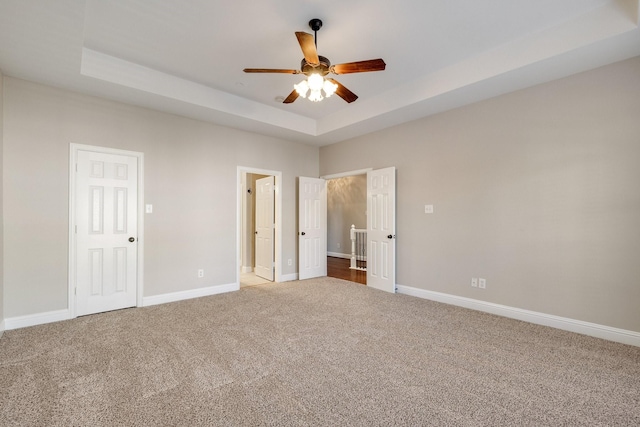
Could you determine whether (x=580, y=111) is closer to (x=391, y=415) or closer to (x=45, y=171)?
(x=391, y=415)

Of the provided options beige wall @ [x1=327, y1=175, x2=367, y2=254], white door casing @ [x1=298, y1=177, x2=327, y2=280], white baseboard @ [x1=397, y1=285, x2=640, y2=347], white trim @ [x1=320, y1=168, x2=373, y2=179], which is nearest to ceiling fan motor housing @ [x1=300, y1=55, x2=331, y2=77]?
white trim @ [x1=320, y1=168, x2=373, y2=179]

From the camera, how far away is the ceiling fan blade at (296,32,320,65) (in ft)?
7.22

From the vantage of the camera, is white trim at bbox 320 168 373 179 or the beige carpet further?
white trim at bbox 320 168 373 179

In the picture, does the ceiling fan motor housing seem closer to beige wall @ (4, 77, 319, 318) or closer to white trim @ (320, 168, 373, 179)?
beige wall @ (4, 77, 319, 318)

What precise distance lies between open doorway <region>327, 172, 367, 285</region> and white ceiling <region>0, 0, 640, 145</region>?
15.8 ft

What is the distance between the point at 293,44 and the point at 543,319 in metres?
4.26

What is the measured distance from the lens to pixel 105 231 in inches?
151

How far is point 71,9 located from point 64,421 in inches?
116

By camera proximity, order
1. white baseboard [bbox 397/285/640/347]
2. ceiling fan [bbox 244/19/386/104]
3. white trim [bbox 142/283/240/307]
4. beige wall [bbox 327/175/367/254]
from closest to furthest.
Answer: ceiling fan [bbox 244/19/386/104]
white baseboard [bbox 397/285/640/347]
white trim [bbox 142/283/240/307]
beige wall [bbox 327/175/367/254]

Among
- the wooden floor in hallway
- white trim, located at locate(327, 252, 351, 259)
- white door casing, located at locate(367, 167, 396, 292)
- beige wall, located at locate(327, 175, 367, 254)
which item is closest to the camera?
white door casing, located at locate(367, 167, 396, 292)

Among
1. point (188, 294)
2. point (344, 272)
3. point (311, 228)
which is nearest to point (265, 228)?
point (311, 228)

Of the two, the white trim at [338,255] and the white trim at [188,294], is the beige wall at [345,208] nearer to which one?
the white trim at [338,255]

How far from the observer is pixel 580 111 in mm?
3164

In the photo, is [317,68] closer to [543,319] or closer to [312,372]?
[312,372]
